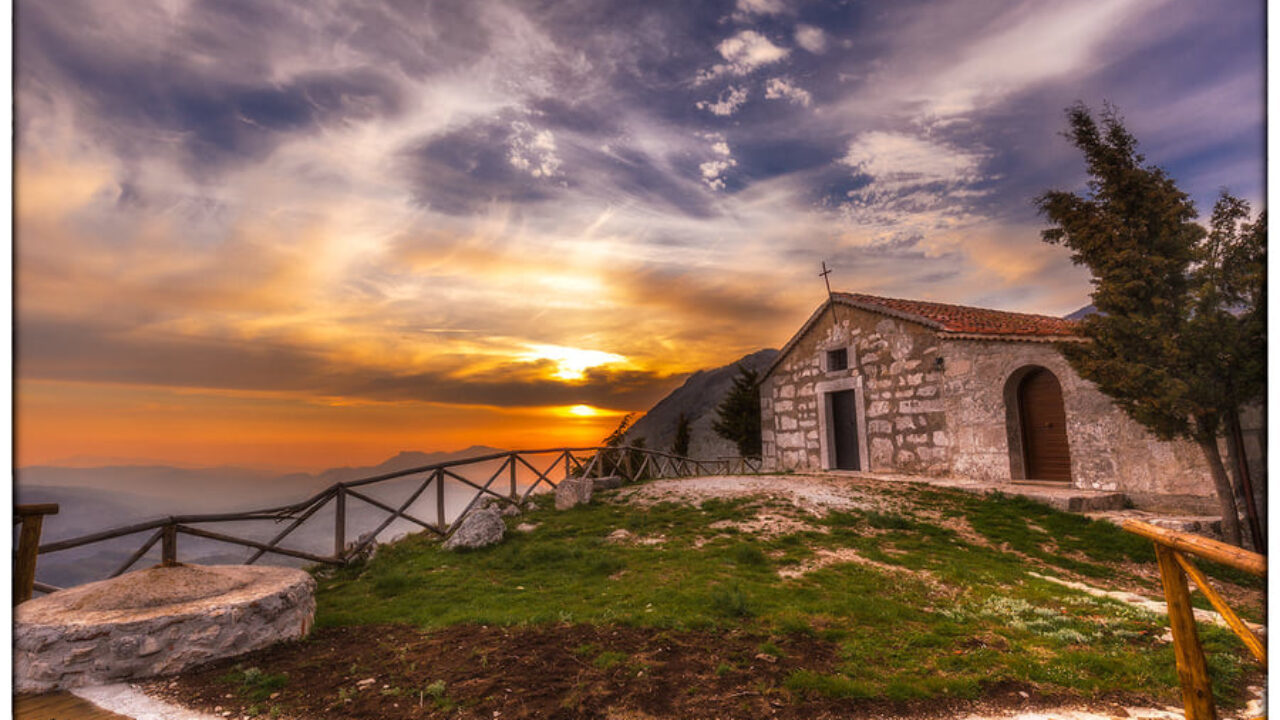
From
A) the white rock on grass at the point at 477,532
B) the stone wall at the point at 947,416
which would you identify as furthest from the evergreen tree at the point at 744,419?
the white rock on grass at the point at 477,532

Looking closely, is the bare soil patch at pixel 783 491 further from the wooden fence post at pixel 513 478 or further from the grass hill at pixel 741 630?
the wooden fence post at pixel 513 478

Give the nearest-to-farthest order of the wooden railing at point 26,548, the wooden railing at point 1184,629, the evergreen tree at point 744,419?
1. the wooden railing at point 1184,629
2. the wooden railing at point 26,548
3. the evergreen tree at point 744,419

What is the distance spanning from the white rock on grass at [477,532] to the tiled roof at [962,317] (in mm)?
10920

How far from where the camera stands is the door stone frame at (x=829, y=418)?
15406 mm

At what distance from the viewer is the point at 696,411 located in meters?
45.7

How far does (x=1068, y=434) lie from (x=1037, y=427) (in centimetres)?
106

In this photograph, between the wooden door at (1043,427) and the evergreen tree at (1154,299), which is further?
the wooden door at (1043,427)

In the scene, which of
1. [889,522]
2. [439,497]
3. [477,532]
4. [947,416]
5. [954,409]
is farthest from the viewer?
[947,416]

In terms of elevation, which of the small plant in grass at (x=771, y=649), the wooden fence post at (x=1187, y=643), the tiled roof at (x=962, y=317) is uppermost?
the tiled roof at (x=962, y=317)

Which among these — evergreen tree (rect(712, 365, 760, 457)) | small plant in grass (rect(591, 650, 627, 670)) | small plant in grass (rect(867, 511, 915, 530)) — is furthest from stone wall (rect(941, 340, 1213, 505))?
evergreen tree (rect(712, 365, 760, 457))

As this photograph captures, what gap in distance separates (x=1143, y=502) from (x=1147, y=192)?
5356 millimetres

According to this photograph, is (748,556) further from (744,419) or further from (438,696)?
(744,419)

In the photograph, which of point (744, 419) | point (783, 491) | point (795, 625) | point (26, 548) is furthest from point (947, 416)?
point (26, 548)

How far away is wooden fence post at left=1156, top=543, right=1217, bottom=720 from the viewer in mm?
2783
